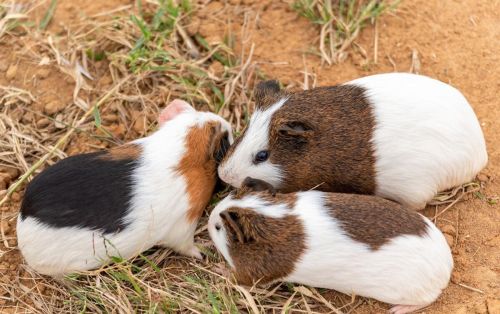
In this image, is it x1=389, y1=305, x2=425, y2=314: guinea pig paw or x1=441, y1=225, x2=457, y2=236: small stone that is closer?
x1=389, y1=305, x2=425, y2=314: guinea pig paw

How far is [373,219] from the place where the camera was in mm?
4004

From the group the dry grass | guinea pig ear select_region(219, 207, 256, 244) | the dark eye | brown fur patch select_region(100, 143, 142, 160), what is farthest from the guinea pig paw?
the dry grass

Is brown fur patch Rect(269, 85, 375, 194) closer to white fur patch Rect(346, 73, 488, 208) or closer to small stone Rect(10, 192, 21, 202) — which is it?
white fur patch Rect(346, 73, 488, 208)

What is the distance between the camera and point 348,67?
5.57 meters

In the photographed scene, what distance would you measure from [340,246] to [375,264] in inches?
9.8

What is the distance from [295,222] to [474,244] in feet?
4.54

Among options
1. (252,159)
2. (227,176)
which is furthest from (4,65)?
(252,159)

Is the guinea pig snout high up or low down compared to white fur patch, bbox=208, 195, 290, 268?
up

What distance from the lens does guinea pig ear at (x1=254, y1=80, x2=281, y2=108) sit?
463 centimetres

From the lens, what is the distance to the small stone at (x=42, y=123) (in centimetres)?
538

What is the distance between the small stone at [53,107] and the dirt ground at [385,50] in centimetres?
9

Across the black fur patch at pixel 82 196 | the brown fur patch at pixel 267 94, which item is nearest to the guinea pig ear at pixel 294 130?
the brown fur patch at pixel 267 94

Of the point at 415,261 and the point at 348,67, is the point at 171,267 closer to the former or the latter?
the point at 415,261

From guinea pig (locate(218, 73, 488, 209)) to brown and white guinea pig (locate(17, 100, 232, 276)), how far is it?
0.91 feet
